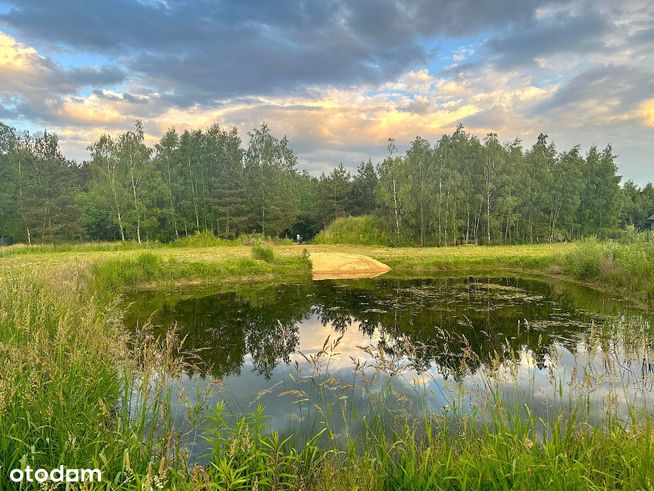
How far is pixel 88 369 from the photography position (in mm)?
5445

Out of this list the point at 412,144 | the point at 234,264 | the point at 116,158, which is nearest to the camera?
the point at 234,264

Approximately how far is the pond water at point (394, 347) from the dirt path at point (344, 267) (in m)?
2.61

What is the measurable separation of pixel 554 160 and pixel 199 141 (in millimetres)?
47325

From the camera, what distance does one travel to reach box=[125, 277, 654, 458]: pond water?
18.7 ft

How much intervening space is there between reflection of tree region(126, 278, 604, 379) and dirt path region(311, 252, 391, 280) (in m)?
3.41

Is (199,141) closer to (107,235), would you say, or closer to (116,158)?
(116,158)

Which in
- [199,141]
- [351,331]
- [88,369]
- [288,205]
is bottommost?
[351,331]

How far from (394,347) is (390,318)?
5.26m

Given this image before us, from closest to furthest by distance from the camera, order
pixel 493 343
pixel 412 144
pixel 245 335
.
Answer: pixel 493 343 < pixel 245 335 < pixel 412 144

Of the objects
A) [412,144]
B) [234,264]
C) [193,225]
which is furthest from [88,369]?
[193,225]

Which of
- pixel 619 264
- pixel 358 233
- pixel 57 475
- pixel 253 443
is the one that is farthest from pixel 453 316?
pixel 358 233

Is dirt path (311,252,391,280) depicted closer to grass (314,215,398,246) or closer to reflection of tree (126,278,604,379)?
reflection of tree (126,278,604,379)

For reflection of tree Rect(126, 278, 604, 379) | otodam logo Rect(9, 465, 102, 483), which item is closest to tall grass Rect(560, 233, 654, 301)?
reflection of tree Rect(126, 278, 604, 379)

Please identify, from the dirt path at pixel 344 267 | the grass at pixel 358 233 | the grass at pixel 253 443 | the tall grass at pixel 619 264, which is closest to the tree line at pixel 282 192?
the grass at pixel 358 233
